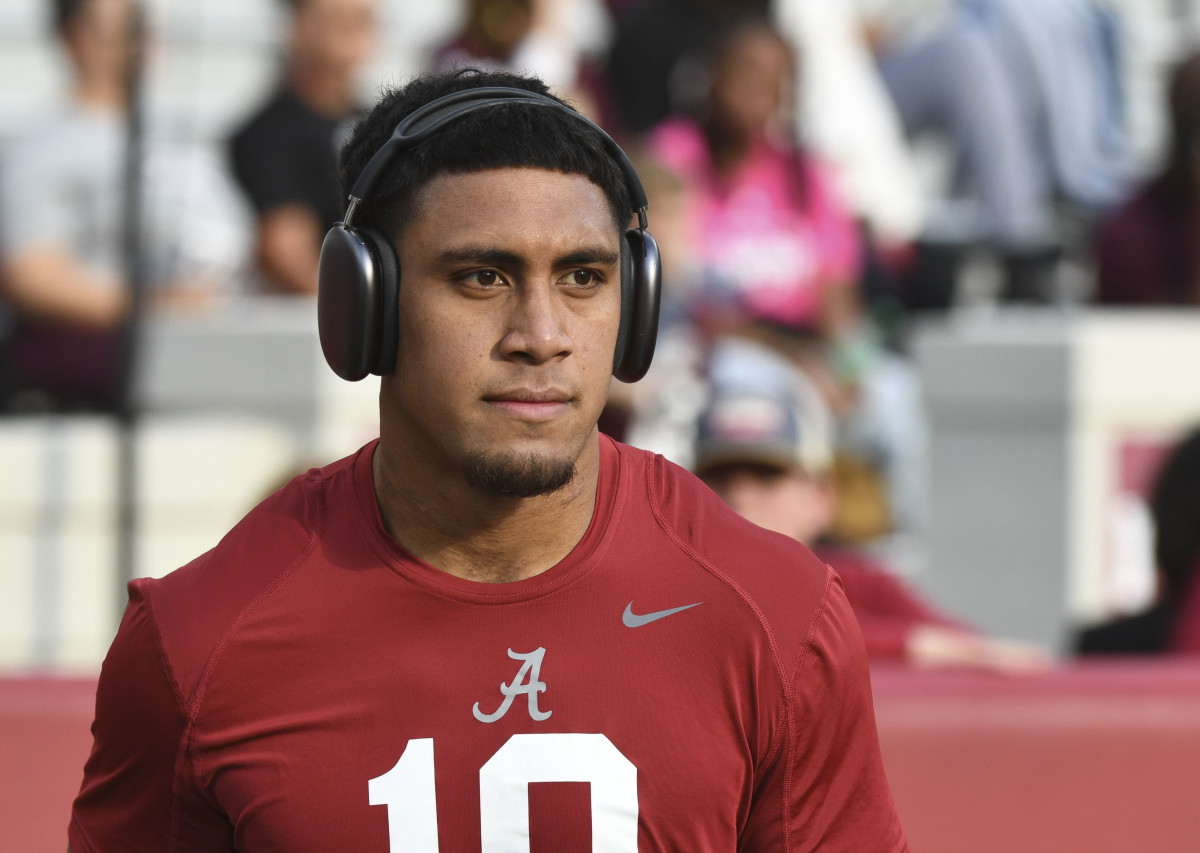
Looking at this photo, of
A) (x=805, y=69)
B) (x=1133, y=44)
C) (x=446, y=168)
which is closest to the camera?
(x=446, y=168)

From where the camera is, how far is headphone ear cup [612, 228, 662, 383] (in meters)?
1.90

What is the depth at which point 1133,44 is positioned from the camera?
948 cm

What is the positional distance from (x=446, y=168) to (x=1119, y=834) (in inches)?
75.6

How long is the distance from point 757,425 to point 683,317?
159 cm

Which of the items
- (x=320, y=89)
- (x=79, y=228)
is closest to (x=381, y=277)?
(x=79, y=228)

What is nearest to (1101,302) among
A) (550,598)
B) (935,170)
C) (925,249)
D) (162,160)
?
(925,249)

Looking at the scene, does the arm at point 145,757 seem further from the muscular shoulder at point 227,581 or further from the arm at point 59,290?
the arm at point 59,290

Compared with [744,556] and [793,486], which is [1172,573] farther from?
[744,556]

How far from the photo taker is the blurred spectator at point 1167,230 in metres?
5.86

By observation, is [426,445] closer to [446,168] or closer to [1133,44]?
[446,168]

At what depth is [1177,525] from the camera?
12.5 ft

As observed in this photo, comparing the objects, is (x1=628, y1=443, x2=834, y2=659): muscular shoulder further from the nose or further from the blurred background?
the blurred background

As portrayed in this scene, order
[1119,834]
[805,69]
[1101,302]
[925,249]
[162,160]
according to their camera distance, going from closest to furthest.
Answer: [1119,834], [162,160], [1101,302], [925,249], [805,69]

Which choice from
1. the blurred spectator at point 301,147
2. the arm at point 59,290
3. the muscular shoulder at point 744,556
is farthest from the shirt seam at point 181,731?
the blurred spectator at point 301,147
